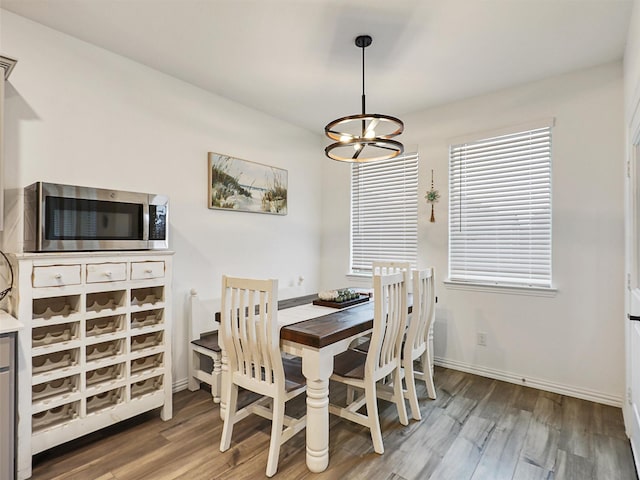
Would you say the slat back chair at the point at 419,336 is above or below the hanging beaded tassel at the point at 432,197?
below

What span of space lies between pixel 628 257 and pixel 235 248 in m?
3.09

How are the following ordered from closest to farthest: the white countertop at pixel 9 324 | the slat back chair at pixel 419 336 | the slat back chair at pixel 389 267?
the white countertop at pixel 9 324 < the slat back chair at pixel 419 336 < the slat back chair at pixel 389 267

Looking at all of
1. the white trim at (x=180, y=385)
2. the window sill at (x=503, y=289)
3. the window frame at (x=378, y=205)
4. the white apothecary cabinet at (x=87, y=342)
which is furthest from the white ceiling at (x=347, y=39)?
the white trim at (x=180, y=385)

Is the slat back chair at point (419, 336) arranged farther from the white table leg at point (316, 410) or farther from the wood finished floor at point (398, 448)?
the white table leg at point (316, 410)

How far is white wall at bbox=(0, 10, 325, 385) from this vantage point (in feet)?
7.17

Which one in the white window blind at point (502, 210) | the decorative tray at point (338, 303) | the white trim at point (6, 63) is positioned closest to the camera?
the white trim at point (6, 63)

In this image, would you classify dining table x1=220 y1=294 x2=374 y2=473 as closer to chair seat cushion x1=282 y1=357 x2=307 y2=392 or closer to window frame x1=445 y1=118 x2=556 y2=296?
chair seat cushion x1=282 y1=357 x2=307 y2=392

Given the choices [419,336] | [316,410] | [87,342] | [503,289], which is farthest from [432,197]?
[87,342]

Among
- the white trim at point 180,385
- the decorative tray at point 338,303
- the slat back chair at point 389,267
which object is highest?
the slat back chair at point 389,267

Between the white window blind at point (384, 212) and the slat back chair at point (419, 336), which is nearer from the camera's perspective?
the slat back chair at point (419, 336)

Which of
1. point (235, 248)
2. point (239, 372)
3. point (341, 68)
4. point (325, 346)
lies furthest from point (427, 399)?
point (341, 68)

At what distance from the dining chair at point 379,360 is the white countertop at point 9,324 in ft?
5.64

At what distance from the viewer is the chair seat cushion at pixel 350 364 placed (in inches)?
86.9

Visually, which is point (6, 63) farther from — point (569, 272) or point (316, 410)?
point (569, 272)
